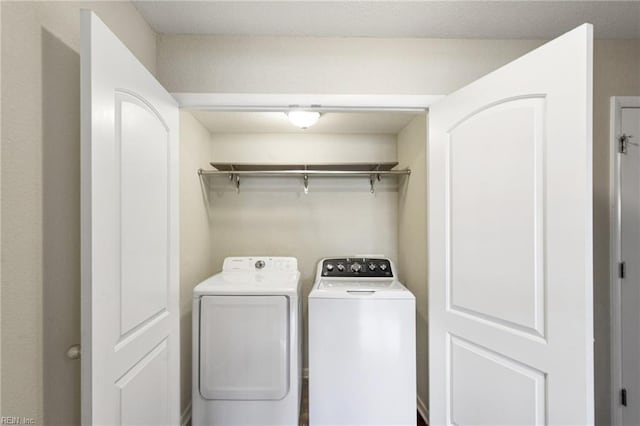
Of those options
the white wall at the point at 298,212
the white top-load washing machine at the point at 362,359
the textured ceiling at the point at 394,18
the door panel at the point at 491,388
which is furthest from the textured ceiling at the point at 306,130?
the door panel at the point at 491,388

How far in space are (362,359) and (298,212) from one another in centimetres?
150

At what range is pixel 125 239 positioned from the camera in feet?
3.26

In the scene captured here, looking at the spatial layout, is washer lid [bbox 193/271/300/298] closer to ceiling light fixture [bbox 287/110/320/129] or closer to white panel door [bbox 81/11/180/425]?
white panel door [bbox 81/11/180/425]

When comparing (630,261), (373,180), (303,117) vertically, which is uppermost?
(303,117)

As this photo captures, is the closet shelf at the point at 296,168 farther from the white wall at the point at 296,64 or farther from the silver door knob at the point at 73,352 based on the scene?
the silver door knob at the point at 73,352

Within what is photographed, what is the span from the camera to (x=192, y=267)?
7.50ft

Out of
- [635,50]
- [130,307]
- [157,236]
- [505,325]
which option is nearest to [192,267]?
[157,236]

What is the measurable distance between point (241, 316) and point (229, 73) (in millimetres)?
1496

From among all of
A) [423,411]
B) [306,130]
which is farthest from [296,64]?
[423,411]

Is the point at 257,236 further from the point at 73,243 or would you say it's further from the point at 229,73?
the point at 73,243

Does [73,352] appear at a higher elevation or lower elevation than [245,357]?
higher

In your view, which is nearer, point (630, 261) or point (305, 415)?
point (630, 261)

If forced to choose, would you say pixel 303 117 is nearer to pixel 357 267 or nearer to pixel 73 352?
pixel 357 267

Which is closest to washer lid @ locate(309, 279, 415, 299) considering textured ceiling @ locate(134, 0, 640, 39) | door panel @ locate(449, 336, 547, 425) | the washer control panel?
the washer control panel
